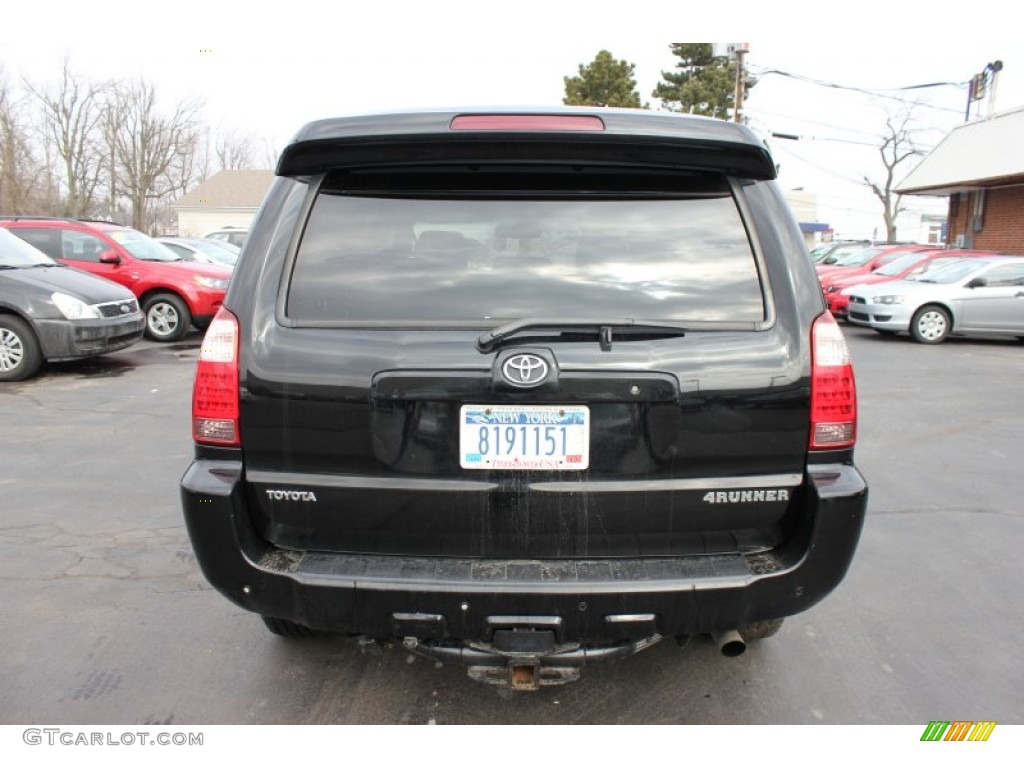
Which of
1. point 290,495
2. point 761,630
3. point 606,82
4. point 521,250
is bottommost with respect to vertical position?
point 761,630

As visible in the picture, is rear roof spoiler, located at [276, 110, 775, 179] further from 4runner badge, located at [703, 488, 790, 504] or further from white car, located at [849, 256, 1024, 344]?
white car, located at [849, 256, 1024, 344]

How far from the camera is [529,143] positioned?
2107 millimetres

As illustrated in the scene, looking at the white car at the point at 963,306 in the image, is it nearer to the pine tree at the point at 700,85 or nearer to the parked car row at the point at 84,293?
the parked car row at the point at 84,293

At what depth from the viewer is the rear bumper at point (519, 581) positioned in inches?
80.0

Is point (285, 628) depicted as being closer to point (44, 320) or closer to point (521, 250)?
point (521, 250)

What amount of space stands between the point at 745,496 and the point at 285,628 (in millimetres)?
1781

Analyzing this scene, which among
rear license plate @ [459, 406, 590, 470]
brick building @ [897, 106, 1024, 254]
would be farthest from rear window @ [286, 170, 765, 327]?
brick building @ [897, 106, 1024, 254]

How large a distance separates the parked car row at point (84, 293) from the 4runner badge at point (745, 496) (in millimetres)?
8115

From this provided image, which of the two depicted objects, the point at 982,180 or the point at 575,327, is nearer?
the point at 575,327

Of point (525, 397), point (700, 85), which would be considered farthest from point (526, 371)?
point (700, 85)

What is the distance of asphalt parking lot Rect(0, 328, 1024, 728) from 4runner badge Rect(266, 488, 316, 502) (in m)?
0.69

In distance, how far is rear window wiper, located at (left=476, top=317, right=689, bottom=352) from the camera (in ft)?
A: 6.66

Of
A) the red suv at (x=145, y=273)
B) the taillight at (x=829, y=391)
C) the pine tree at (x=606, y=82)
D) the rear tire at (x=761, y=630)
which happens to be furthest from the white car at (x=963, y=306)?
the pine tree at (x=606, y=82)

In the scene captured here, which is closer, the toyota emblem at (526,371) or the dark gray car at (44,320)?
the toyota emblem at (526,371)
